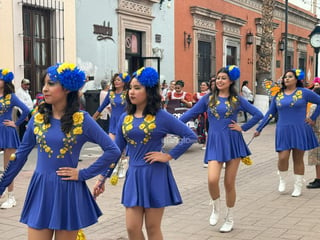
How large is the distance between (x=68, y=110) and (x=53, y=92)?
6.5 inches

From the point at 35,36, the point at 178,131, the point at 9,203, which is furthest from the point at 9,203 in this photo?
the point at 35,36

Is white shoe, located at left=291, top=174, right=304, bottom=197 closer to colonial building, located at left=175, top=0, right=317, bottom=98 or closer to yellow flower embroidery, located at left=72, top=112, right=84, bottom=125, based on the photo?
yellow flower embroidery, located at left=72, top=112, right=84, bottom=125

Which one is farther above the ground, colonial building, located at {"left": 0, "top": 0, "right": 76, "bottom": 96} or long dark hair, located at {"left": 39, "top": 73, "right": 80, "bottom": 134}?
colonial building, located at {"left": 0, "top": 0, "right": 76, "bottom": 96}

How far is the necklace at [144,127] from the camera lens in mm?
4211

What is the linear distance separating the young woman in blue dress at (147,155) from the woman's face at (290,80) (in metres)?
3.50

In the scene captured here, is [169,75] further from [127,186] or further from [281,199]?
[127,186]

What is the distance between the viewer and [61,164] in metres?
3.55

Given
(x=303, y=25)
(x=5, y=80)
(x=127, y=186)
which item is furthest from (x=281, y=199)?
(x=303, y=25)

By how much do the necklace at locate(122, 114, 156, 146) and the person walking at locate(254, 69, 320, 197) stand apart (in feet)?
11.0

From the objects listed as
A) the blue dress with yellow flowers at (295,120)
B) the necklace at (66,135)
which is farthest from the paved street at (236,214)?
the necklace at (66,135)

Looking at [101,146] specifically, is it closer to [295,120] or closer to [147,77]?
[147,77]

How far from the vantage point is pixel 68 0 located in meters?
14.1

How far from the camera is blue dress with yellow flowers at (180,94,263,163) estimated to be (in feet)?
18.7

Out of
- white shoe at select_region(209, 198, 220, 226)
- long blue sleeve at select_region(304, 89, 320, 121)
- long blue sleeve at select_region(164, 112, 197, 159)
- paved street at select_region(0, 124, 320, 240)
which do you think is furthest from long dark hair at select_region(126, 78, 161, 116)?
long blue sleeve at select_region(304, 89, 320, 121)
